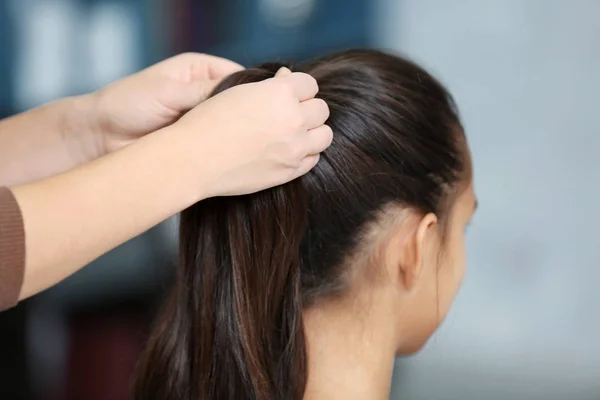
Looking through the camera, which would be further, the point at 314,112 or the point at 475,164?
the point at 475,164

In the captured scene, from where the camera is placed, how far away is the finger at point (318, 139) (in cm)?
75

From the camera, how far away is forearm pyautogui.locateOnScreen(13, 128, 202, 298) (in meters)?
0.63

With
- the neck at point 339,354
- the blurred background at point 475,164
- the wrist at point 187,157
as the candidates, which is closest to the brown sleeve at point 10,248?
the wrist at point 187,157

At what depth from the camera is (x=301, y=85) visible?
75 cm

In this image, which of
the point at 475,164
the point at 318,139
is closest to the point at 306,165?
the point at 318,139

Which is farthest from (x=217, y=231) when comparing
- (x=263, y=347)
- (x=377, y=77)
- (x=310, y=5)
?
(x=310, y=5)

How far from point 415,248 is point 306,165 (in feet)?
0.63

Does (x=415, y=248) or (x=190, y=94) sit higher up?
(x=190, y=94)

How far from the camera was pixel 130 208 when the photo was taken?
0.67 metres

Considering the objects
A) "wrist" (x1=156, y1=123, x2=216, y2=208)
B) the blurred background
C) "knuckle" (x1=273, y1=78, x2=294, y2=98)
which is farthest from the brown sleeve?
the blurred background

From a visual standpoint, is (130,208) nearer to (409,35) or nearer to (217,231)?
(217,231)

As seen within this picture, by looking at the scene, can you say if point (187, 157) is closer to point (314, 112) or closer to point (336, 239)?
point (314, 112)

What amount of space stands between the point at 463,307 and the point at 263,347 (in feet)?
2.66

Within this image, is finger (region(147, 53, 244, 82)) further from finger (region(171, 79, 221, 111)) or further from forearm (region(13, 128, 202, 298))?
forearm (region(13, 128, 202, 298))
